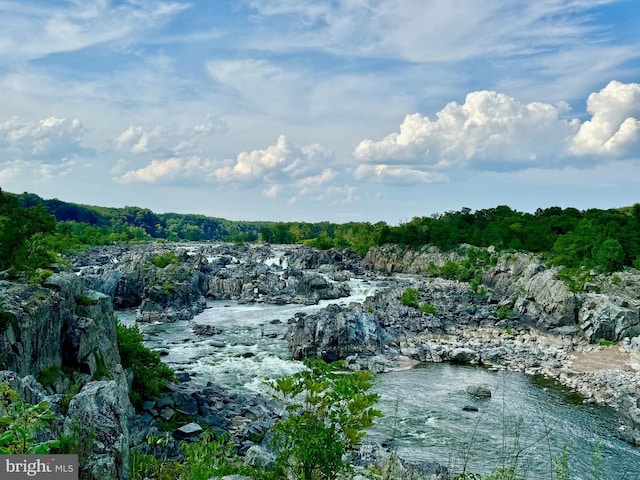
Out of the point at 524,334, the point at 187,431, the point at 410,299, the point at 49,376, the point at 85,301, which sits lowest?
the point at 524,334

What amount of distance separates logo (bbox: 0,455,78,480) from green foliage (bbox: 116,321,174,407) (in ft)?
57.8

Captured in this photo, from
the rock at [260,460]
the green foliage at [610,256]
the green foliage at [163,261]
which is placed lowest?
the rock at [260,460]

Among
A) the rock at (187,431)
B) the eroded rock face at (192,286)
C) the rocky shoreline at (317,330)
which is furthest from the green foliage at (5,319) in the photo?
the eroded rock face at (192,286)

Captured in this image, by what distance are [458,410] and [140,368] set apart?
1959cm

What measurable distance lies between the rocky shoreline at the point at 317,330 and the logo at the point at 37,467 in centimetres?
209

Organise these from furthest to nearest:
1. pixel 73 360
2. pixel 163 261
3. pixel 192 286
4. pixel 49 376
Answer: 1. pixel 163 261
2. pixel 192 286
3. pixel 73 360
4. pixel 49 376

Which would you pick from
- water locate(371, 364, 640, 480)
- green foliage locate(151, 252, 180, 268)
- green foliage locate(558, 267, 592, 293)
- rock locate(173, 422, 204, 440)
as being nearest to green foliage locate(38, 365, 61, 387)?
rock locate(173, 422, 204, 440)

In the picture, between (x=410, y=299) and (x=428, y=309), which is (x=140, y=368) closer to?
(x=428, y=309)

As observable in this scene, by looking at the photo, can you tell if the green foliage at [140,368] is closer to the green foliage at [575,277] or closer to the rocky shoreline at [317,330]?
the rocky shoreline at [317,330]

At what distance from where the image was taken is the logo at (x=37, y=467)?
6180 millimetres

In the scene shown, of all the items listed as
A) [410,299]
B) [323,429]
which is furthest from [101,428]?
[410,299]

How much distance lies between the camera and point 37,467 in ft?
21.2

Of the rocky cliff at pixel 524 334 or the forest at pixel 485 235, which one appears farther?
the rocky cliff at pixel 524 334

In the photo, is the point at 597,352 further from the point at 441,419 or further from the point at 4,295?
the point at 4,295
